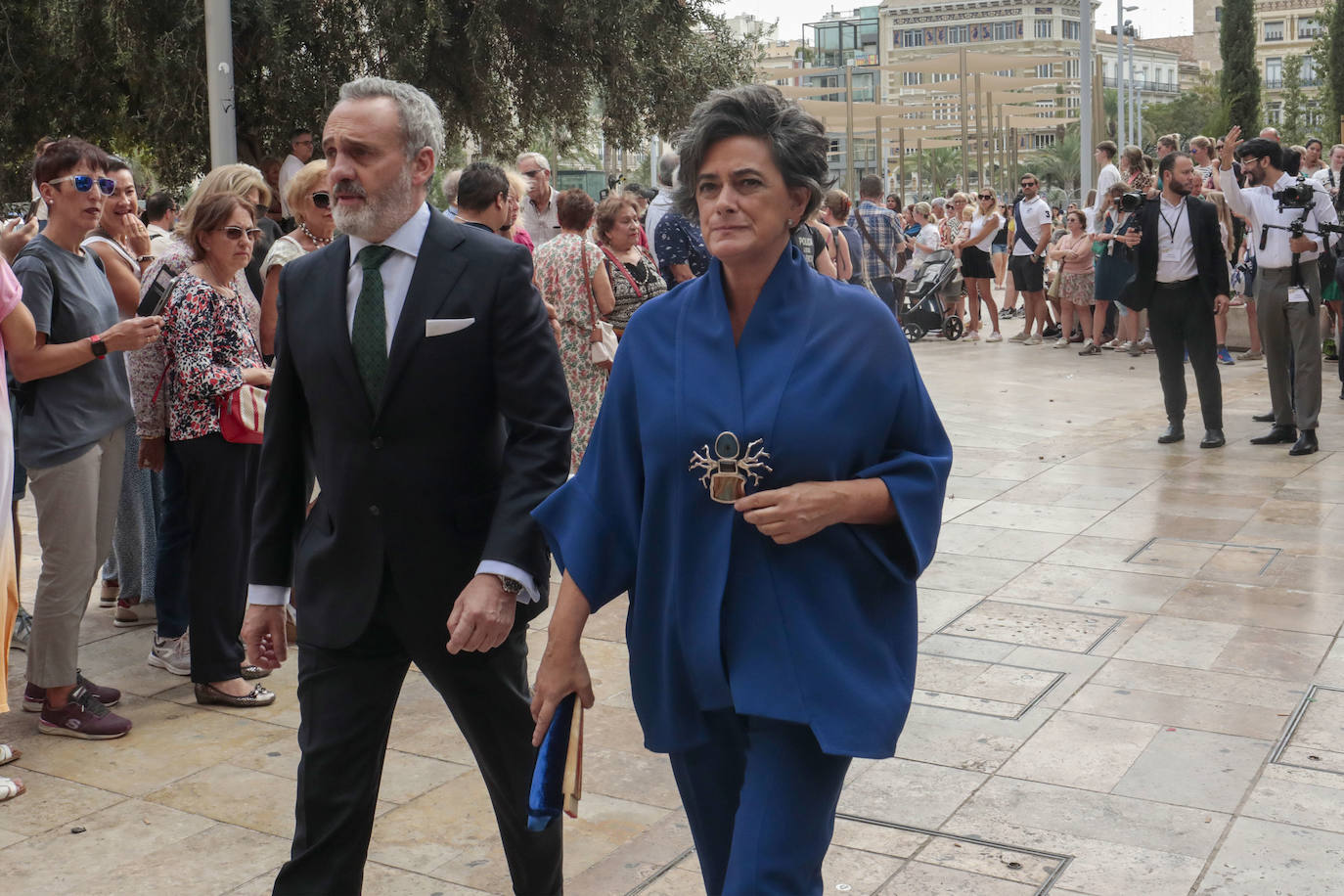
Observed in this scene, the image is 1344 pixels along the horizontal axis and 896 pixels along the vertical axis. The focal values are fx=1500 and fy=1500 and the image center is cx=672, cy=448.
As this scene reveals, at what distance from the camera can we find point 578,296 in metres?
7.66

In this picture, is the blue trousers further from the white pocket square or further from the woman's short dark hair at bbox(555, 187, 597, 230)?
the woman's short dark hair at bbox(555, 187, 597, 230)

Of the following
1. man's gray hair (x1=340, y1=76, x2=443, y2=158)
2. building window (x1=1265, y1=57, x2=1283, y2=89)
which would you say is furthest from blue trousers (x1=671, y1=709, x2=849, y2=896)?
building window (x1=1265, y1=57, x2=1283, y2=89)

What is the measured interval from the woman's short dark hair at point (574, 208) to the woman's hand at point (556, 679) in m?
5.41

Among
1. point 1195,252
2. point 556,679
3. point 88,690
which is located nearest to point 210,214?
point 88,690

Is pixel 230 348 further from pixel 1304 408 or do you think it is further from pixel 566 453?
pixel 1304 408

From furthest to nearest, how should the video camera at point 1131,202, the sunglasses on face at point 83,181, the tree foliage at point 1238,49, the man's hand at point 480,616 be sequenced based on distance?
the tree foliage at point 1238,49 → the video camera at point 1131,202 → the sunglasses on face at point 83,181 → the man's hand at point 480,616

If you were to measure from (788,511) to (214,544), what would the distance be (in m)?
3.57

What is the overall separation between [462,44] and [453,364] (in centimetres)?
911

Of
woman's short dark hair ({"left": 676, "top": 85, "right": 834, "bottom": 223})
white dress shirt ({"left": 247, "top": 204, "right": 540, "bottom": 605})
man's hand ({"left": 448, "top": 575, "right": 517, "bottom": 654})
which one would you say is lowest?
man's hand ({"left": 448, "top": 575, "right": 517, "bottom": 654})

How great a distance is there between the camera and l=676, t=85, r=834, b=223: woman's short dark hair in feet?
8.62

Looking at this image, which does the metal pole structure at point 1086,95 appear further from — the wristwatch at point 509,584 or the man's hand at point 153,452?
the wristwatch at point 509,584

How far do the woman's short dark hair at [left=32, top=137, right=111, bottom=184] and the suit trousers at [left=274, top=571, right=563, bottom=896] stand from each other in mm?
2833

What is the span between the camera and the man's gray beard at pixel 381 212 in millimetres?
3125

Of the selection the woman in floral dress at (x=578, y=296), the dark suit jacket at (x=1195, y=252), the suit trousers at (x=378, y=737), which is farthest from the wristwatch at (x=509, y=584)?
the dark suit jacket at (x=1195, y=252)
